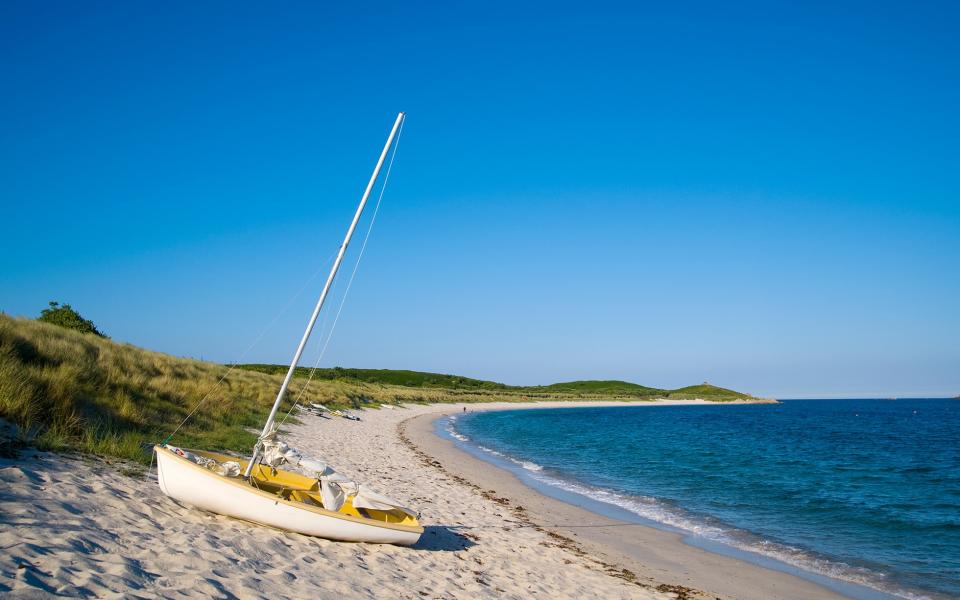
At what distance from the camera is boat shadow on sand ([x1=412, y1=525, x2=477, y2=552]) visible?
10586 mm

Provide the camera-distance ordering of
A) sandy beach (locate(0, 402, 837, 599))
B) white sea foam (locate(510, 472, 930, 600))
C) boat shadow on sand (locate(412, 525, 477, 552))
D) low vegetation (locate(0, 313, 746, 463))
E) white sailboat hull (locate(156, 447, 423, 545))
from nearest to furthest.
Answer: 1. sandy beach (locate(0, 402, 837, 599))
2. white sailboat hull (locate(156, 447, 423, 545))
3. boat shadow on sand (locate(412, 525, 477, 552))
4. low vegetation (locate(0, 313, 746, 463))
5. white sea foam (locate(510, 472, 930, 600))

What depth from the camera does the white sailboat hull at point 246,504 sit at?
880cm

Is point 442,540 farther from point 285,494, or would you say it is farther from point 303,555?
point 303,555

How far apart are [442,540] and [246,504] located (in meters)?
4.05

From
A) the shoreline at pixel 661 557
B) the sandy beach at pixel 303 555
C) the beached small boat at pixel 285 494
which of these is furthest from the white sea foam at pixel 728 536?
the beached small boat at pixel 285 494

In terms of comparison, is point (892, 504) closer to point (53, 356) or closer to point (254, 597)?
point (254, 597)

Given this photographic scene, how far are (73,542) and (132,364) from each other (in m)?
15.9

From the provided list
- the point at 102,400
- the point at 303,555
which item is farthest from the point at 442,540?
the point at 102,400

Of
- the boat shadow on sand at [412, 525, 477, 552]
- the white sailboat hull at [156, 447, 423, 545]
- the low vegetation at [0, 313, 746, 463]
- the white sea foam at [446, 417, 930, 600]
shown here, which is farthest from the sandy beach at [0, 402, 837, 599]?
the low vegetation at [0, 313, 746, 463]

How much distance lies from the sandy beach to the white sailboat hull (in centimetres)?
18

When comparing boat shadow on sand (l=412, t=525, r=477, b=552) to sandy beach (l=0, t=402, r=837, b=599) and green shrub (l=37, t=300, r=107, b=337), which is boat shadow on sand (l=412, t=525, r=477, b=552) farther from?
green shrub (l=37, t=300, r=107, b=337)

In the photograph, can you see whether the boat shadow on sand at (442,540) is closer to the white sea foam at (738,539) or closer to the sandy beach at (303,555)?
the sandy beach at (303,555)

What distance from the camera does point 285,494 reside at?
10.6 meters

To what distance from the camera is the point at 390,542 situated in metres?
9.65
